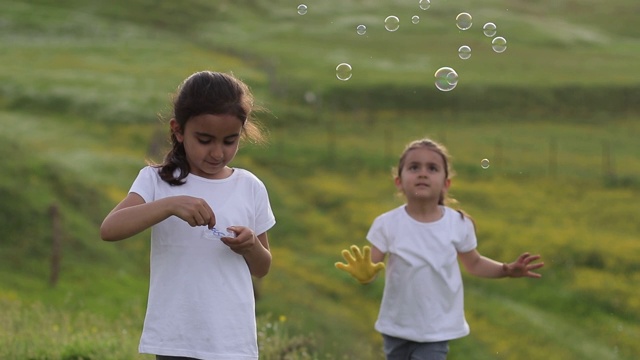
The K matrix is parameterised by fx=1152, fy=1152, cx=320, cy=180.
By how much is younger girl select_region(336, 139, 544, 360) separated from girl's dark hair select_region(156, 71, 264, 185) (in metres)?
1.98

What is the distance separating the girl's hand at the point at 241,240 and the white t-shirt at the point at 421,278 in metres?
2.28

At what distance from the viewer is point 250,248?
569 cm

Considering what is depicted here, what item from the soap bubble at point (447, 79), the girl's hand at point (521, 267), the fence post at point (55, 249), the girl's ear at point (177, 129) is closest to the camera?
the girl's ear at point (177, 129)

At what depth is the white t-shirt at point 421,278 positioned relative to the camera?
768 centimetres

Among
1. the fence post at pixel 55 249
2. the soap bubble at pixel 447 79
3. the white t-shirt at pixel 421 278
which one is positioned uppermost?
the soap bubble at pixel 447 79

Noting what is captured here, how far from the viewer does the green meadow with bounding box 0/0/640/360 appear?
1733cm

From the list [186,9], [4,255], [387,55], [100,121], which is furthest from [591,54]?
[4,255]

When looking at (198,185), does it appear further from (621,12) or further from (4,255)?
(621,12)

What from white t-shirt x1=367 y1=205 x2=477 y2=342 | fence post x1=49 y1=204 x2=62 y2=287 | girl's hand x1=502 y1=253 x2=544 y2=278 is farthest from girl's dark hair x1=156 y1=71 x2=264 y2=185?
fence post x1=49 y1=204 x2=62 y2=287

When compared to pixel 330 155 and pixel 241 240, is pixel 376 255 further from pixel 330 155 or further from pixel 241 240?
pixel 330 155

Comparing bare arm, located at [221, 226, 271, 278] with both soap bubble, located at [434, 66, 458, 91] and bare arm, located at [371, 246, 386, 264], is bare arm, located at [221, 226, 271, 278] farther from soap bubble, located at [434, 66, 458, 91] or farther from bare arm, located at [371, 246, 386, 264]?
soap bubble, located at [434, 66, 458, 91]

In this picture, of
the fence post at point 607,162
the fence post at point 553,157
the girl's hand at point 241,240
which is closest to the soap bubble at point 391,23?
the girl's hand at point 241,240

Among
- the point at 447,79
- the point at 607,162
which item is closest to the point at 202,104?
the point at 447,79

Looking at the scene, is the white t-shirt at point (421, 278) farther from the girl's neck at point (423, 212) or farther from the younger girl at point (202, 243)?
the younger girl at point (202, 243)
